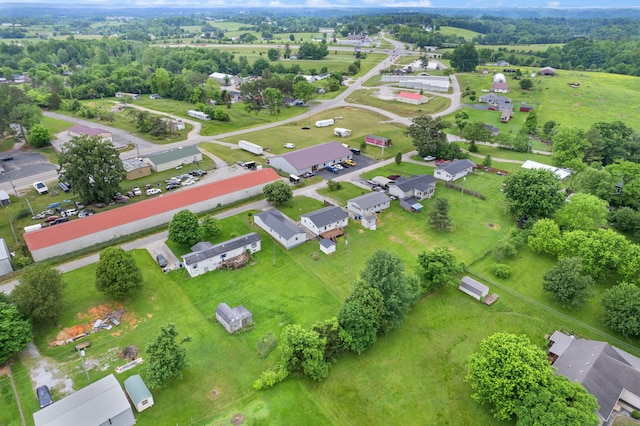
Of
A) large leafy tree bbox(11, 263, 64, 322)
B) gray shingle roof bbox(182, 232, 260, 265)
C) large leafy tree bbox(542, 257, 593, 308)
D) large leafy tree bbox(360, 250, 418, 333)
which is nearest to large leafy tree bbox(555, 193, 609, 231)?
large leafy tree bbox(542, 257, 593, 308)

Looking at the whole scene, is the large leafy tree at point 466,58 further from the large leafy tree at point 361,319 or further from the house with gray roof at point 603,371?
the large leafy tree at point 361,319

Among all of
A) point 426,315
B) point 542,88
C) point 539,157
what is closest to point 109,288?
point 426,315

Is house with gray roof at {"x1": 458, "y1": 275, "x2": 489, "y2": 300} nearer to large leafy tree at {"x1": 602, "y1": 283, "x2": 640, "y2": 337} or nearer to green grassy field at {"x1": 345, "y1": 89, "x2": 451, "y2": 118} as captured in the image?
large leafy tree at {"x1": 602, "y1": 283, "x2": 640, "y2": 337}

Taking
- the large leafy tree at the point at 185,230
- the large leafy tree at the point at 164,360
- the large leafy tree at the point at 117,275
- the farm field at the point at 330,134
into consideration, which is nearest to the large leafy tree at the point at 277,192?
the large leafy tree at the point at 185,230

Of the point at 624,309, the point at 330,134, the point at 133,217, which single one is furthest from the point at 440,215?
the point at 330,134

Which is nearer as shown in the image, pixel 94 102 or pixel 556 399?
pixel 556 399

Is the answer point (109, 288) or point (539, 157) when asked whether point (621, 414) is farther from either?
point (539, 157)
